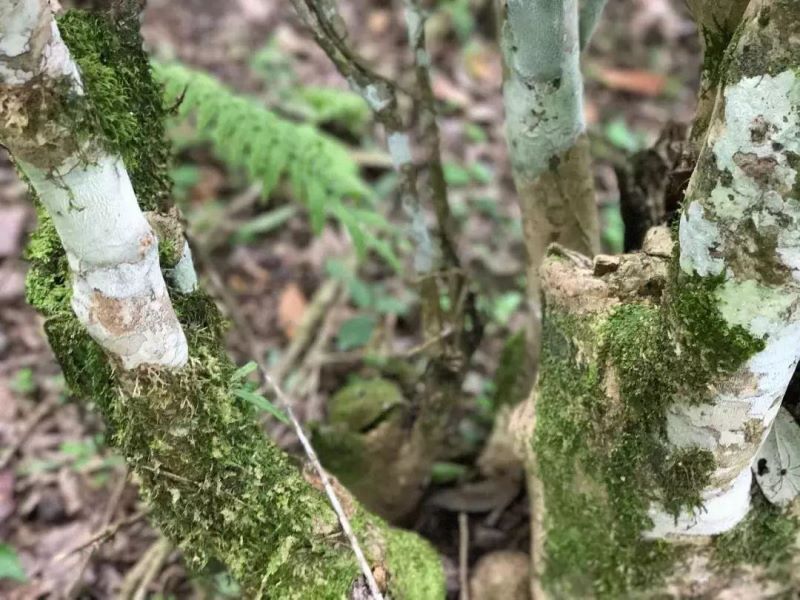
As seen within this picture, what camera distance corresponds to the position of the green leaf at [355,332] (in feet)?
9.18

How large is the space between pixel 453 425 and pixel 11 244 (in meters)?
2.00

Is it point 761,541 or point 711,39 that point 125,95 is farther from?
point 761,541

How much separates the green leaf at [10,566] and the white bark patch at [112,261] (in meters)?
1.20

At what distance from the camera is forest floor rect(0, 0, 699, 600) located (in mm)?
2328

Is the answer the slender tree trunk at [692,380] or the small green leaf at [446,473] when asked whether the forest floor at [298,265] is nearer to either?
the small green leaf at [446,473]

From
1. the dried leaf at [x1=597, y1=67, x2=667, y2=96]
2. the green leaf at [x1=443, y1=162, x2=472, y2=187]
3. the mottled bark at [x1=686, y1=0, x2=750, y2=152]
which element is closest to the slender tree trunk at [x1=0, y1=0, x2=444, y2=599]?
the mottled bark at [x1=686, y1=0, x2=750, y2=152]

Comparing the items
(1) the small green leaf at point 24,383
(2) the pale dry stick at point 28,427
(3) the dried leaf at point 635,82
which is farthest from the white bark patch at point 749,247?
(3) the dried leaf at point 635,82

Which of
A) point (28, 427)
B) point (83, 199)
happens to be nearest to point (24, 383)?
point (28, 427)

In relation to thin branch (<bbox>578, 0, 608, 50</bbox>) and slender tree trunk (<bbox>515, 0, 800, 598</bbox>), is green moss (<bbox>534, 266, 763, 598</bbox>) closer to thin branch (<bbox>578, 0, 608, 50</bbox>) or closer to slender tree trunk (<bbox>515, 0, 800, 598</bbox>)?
slender tree trunk (<bbox>515, 0, 800, 598</bbox>)

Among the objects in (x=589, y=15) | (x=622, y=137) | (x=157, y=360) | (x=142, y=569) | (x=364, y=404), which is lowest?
(x=142, y=569)

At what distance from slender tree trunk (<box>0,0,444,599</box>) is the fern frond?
839 mm

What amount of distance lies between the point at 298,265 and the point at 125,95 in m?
2.11

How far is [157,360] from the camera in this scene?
1315 mm

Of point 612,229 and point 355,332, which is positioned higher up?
point 612,229
